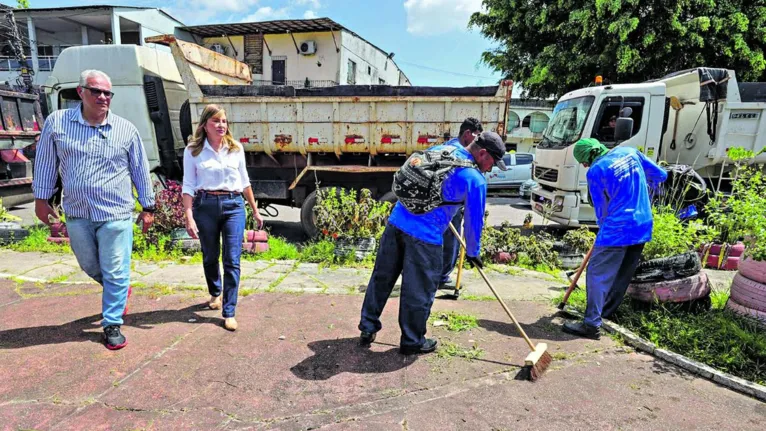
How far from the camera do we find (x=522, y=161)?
14.3 metres

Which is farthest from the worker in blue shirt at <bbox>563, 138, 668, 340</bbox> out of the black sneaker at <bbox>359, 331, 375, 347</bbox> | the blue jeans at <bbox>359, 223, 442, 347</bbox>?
the black sneaker at <bbox>359, 331, 375, 347</bbox>

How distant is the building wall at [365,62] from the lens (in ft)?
65.1

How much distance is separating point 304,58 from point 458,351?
19.5 meters

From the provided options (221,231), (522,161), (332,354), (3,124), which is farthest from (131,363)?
(522,161)

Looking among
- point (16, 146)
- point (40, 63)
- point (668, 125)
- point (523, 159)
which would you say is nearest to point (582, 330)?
point (668, 125)

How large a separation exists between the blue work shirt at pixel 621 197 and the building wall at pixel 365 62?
1784 centimetres

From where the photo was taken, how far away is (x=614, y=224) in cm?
330

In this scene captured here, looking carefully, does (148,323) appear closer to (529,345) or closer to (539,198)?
(529,345)

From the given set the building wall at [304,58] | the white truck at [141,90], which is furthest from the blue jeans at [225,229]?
the building wall at [304,58]

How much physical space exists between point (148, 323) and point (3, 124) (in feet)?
27.3

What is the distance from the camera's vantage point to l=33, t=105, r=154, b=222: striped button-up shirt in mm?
2730

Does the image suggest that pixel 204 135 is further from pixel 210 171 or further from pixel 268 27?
pixel 268 27

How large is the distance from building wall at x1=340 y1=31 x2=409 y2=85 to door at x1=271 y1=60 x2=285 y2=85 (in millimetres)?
3040

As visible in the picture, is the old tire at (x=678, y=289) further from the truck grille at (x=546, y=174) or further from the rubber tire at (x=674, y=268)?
the truck grille at (x=546, y=174)
